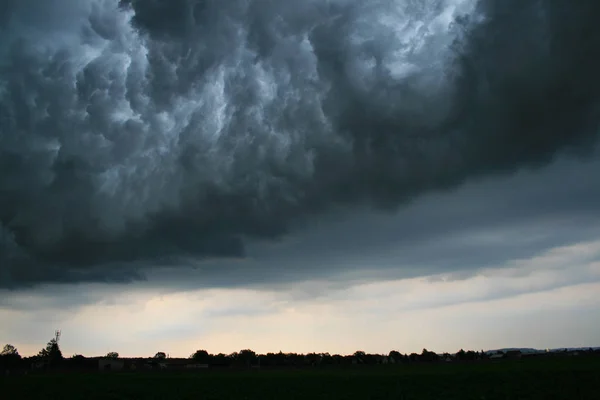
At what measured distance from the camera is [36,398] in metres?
47.4

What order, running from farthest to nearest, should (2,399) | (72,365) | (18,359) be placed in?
(18,359), (72,365), (2,399)

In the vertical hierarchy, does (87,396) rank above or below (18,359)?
below

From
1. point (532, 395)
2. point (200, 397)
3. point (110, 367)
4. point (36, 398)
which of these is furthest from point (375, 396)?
point (110, 367)

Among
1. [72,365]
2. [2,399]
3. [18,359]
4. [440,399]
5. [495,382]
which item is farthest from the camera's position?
[18,359]

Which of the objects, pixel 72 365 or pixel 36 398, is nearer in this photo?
pixel 36 398

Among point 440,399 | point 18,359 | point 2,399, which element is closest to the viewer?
point 440,399

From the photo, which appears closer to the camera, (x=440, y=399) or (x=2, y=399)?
(x=440, y=399)

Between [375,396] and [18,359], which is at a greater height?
[18,359]

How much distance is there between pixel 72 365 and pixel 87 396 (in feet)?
461

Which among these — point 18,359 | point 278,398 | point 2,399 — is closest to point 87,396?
point 2,399

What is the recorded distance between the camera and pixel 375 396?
48062 millimetres

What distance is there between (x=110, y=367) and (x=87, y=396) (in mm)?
139991

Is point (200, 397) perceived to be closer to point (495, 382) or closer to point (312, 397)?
point (312, 397)

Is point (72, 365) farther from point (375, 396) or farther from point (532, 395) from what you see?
point (532, 395)
